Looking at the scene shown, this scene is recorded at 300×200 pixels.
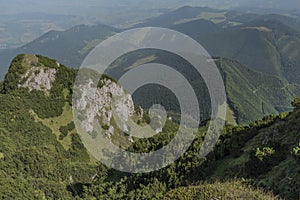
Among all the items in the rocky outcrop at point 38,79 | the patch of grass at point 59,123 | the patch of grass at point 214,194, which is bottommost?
the patch of grass at point 59,123

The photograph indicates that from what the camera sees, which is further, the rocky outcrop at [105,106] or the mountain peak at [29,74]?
the rocky outcrop at [105,106]

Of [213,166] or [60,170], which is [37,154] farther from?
[213,166]

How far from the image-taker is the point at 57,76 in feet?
435

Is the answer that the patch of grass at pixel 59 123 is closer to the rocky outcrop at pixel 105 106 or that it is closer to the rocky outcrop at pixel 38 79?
the rocky outcrop at pixel 105 106

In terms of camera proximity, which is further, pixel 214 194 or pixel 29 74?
pixel 29 74

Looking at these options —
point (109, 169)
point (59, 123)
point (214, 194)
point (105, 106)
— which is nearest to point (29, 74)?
point (59, 123)

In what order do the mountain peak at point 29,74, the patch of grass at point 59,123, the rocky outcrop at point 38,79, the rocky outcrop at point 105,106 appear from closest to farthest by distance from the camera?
the patch of grass at point 59,123
the mountain peak at point 29,74
the rocky outcrop at point 38,79
the rocky outcrop at point 105,106

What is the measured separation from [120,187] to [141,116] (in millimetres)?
88237

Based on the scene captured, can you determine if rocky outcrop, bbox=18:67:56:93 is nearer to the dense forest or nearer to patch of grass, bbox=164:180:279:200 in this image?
the dense forest

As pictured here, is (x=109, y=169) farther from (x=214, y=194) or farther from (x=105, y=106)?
(x=214, y=194)

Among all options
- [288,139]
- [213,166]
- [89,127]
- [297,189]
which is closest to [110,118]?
[89,127]

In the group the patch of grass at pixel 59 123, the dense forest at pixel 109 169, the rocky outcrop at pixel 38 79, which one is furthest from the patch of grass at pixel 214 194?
the rocky outcrop at pixel 38 79

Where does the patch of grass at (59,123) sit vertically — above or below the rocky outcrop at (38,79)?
below

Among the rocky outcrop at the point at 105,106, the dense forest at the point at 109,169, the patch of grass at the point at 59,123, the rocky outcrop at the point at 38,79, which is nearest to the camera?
the dense forest at the point at 109,169
